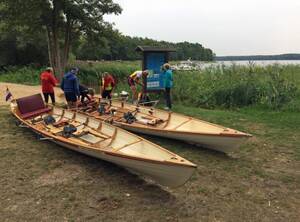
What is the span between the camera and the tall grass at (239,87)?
1453 cm

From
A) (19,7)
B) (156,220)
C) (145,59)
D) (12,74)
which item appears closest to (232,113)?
(145,59)

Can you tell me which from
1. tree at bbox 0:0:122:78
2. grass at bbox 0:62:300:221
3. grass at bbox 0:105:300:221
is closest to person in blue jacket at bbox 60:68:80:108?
Answer: grass at bbox 0:62:300:221

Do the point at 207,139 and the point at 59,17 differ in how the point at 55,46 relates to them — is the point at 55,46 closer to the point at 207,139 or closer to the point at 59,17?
the point at 59,17

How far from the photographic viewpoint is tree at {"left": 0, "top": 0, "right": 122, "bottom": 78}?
79.7ft

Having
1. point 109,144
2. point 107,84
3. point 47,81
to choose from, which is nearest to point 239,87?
point 107,84

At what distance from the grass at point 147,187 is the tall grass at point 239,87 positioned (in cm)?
504

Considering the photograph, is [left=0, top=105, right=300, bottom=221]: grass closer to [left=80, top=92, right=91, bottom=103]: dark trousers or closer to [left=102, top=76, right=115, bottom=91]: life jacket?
[left=80, top=92, right=91, bottom=103]: dark trousers

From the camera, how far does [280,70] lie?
719 inches

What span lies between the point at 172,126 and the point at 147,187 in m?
3.81

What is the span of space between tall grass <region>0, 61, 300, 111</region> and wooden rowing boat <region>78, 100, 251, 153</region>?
470 centimetres

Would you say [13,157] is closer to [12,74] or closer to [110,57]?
[12,74]

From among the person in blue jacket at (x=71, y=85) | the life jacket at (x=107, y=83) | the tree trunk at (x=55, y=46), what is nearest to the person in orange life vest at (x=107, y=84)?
the life jacket at (x=107, y=83)

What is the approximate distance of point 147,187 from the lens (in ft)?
22.0

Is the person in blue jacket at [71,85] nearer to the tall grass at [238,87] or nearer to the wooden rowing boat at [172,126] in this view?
the wooden rowing boat at [172,126]
